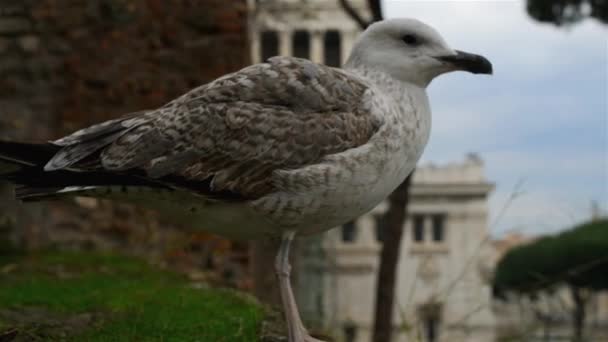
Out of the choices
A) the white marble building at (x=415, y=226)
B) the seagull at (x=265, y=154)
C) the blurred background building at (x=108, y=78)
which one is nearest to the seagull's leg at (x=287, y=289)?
the seagull at (x=265, y=154)

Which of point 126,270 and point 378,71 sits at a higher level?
point 378,71

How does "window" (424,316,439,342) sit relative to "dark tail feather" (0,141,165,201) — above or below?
below

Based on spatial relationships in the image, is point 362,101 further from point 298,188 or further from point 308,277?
point 308,277

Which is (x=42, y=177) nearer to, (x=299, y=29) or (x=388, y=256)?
(x=388, y=256)

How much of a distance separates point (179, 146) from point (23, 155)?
43 cm

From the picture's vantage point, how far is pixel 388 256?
480cm

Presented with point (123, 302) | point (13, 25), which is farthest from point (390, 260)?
point (13, 25)

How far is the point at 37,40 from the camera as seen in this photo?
20.4 ft

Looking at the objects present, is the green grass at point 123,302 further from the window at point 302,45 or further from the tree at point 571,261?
the window at point 302,45

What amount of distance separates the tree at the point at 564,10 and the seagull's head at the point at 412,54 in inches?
325

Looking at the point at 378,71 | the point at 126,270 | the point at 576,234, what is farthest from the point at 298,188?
the point at 576,234

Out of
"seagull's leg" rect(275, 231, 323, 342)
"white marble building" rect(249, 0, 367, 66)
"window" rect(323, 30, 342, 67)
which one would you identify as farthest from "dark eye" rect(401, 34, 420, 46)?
"window" rect(323, 30, 342, 67)

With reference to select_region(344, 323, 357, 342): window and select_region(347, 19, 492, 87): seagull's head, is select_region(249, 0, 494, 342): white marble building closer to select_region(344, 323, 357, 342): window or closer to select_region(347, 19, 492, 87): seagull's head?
select_region(344, 323, 357, 342): window

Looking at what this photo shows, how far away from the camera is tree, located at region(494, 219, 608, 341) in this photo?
10492 mm
